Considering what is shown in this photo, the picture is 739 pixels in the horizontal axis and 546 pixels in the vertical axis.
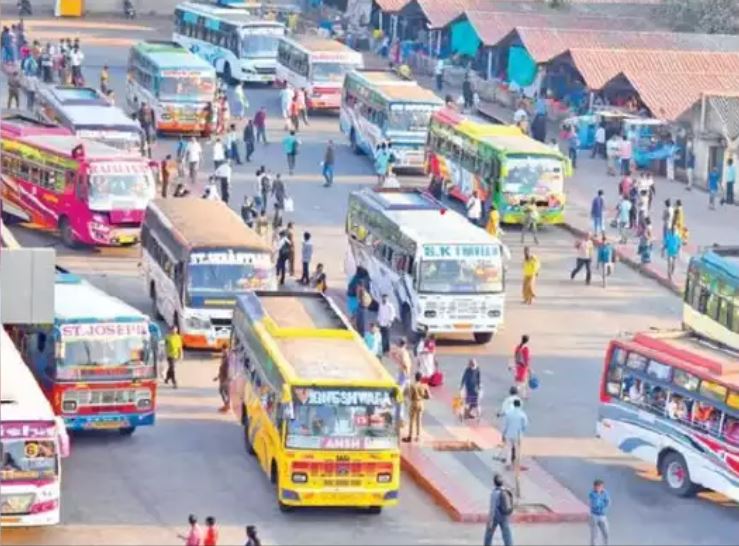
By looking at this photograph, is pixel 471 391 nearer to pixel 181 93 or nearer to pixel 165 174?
pixel 165 174

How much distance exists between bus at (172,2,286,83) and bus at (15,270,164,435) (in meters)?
41.3

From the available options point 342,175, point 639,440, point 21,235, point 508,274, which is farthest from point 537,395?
point 342,175

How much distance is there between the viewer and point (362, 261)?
50.7 metres

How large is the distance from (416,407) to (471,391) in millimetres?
2032

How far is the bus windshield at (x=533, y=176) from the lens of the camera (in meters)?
57.8

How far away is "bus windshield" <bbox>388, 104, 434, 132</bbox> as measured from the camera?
212 feet

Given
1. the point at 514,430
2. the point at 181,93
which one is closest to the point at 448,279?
the point at 514,430

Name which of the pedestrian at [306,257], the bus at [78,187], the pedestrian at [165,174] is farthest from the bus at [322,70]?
the pedestrian at [306,257]

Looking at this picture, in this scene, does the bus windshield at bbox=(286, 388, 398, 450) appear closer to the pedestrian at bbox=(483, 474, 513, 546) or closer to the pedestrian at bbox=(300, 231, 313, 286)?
the pedestrian at bbox=(483, 474, 513, 546)

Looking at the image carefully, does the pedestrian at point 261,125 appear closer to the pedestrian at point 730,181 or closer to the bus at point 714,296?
the pedestrian at point 730,181

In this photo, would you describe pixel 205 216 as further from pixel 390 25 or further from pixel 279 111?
pixel 390 25

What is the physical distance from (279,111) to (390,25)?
601 inches

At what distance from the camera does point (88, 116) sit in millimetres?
61156

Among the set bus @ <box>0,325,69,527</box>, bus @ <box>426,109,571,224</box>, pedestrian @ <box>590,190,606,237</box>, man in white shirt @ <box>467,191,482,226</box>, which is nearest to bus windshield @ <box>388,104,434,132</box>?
bus @ <box>426,109,571,224</box>
